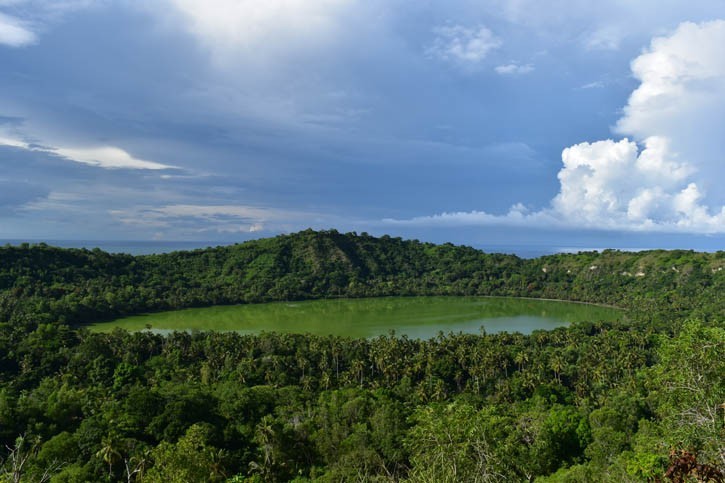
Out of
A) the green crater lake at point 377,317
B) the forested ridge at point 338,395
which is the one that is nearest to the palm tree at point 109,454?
the forested ridge at point 338,395

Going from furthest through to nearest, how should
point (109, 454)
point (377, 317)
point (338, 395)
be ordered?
point (377, 317) → point (338, 395) → point (109, 454)

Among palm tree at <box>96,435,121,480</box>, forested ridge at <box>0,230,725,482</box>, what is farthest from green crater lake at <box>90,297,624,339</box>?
palm tree at <box>96,435,121,480</box>

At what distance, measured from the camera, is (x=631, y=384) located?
3894 centimetres

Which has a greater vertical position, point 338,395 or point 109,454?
point 109,454

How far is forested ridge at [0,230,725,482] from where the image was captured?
452 inches

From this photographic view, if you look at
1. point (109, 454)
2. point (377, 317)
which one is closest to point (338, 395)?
point (109, 454)

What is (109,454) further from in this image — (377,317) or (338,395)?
(377,317)

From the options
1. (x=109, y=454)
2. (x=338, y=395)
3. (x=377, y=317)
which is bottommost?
(x=377, y=317)

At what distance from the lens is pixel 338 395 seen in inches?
1298

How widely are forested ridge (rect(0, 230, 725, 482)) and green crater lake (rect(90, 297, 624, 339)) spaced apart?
752cm

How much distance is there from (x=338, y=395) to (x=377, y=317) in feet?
201

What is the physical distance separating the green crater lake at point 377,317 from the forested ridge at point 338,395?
7523mm

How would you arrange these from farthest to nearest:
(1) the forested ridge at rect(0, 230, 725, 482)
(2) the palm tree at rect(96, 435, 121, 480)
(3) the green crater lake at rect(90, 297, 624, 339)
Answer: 1. (3) the green crater lake at rect(90, 297, 624, 339)
2. (2) the palm tree at rect(96, 435, 121, 480)
3. (1) the forested ridge at rect(0, 230, 725, 482)

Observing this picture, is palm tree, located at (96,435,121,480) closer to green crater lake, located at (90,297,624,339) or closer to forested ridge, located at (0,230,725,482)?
forested ridge, located at (0,230,725,482)
